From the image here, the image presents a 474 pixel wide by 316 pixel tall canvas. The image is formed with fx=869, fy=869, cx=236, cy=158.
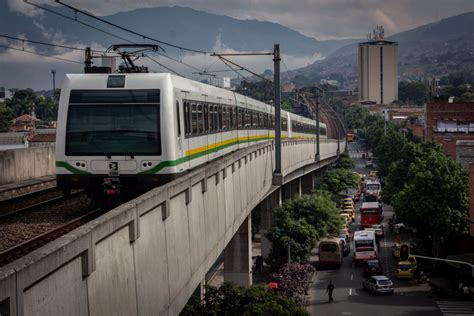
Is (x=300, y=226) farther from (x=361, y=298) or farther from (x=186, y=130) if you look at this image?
(x=186, y=130)

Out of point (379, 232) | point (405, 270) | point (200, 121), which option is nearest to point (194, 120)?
point (200, 121)

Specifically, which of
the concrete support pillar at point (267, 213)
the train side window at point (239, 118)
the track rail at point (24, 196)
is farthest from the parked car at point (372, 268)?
the track rail at point (24, 196)

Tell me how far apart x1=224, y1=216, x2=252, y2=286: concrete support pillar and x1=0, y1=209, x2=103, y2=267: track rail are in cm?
1919

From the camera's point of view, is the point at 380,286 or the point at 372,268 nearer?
the point at 380,286

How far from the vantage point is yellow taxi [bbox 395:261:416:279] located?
141ft

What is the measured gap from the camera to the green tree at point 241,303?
72.3 ft

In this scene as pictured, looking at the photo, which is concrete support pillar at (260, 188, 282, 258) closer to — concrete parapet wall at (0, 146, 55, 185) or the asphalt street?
the asphalt street

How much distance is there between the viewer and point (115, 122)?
16.8m

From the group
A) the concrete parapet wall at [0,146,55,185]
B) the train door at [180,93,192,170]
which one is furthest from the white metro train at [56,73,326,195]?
the concrete parapet wall at [0,146,55,185]

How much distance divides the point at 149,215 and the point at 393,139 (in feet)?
276

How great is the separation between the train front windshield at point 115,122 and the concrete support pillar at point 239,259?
1912 centimetres

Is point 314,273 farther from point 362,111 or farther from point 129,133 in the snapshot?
point 362,111

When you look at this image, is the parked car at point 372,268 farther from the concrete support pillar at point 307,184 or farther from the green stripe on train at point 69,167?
the concrete support pillar at point 307,184

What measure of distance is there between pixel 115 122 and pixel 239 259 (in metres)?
20.2
